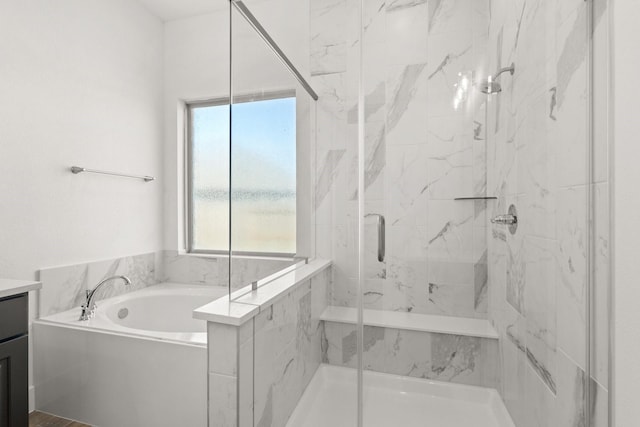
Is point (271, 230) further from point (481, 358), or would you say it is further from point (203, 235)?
point (203, 235)

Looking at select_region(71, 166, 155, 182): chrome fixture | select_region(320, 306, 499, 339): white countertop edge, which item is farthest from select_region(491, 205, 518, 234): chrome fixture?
select_region(71, 166, 155, 182): chrome fixture

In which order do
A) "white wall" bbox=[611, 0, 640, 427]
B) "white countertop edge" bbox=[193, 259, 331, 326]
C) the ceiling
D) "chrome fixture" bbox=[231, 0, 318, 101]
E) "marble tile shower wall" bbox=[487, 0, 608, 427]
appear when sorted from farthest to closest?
1. the ceiling
2. "chrome fixture" bbox=[231, 0, 318, 101]
3. "white countertop edge" bbox=[193, 259, 331, 326]
4. "marble tile shower wall" bbox=[487, 0, 608, 427]
5. "white wall" bbox=[611, 0, 640, 427]

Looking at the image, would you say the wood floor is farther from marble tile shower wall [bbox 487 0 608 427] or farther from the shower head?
the shower head

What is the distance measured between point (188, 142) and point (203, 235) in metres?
0.79

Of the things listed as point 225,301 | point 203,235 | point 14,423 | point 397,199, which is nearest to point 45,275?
point 14,423

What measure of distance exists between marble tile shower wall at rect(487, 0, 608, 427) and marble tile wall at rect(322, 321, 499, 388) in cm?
7

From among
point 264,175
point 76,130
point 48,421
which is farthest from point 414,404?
point 76,130

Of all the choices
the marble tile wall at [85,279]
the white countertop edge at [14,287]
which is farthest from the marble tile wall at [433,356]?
the marble tile wall at [85,279]

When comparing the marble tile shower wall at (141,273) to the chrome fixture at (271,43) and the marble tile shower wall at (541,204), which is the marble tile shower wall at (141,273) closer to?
the chrome fixture at (271,43)

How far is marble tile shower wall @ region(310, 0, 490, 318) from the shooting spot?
3.46ft

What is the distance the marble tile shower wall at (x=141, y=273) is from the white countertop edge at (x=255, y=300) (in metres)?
0.07

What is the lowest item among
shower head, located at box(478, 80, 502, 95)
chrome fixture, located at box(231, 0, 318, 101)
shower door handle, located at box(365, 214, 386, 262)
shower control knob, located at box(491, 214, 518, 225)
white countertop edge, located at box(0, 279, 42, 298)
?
white countertop edge, located at box(0, 279, 42, 298)

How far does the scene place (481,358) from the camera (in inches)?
43.5

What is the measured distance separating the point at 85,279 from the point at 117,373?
0.77m
